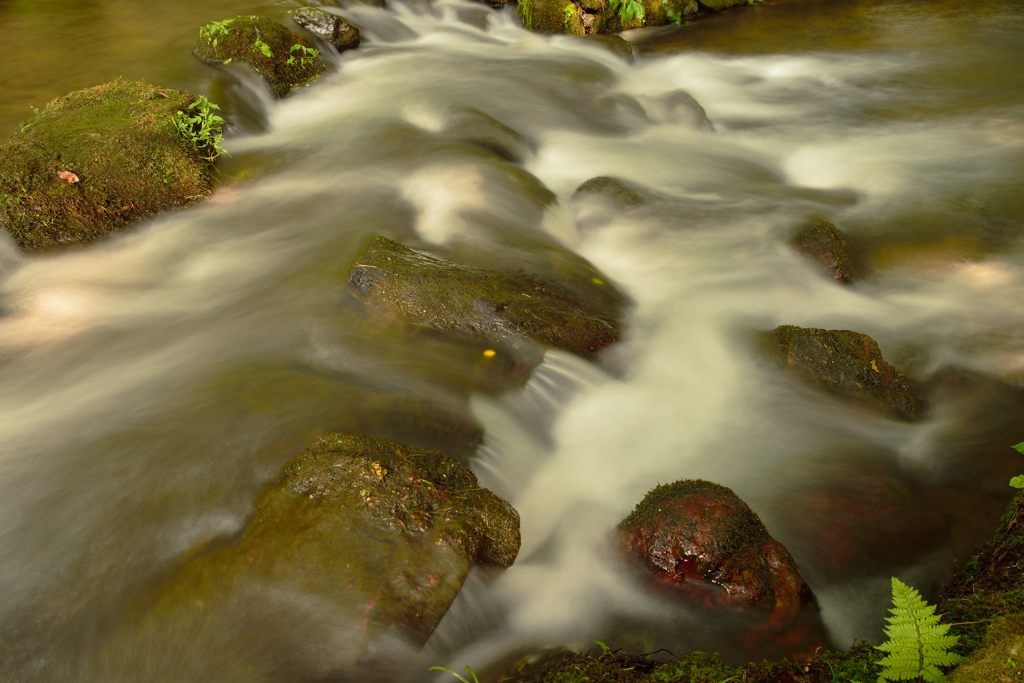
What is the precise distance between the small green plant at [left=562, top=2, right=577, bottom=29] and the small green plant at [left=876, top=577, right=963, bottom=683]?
1093 cm

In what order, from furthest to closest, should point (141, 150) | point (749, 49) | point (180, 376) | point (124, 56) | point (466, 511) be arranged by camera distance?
point (749, 49)
point (124, 56)
point (141, 150)
point (180, 376)
point (466, 511)

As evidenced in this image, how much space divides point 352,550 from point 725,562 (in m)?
1.67

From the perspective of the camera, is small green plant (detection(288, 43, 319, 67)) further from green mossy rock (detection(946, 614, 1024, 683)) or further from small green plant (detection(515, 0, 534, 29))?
green mossy rock (detection(946, 614, 1024, 683))

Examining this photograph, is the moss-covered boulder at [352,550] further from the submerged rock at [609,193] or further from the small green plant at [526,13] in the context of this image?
the small green plant at [526,13]

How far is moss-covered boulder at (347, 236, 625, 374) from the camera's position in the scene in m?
5.03

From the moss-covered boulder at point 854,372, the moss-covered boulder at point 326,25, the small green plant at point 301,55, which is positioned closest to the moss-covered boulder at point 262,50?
the small green plant at point 301,55

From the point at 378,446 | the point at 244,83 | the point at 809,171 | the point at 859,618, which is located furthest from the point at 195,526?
the point at 809,171

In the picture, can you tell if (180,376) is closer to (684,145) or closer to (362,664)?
(362,664)

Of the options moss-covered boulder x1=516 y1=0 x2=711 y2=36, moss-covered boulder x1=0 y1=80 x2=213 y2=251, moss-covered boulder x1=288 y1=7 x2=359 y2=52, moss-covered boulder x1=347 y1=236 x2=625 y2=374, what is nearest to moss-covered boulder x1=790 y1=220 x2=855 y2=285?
moss-covered boulder x1=347 y1=236 x2=625 y2=374

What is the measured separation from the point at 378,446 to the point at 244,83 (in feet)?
21.8

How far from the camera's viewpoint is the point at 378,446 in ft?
12.2

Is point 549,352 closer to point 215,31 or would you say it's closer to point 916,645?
point 916,645

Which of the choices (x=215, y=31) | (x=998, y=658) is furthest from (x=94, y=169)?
(x=998, y=658)

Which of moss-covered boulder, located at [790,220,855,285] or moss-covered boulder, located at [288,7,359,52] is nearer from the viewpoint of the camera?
moss-covered boulder, located at [790,220,855,285]
